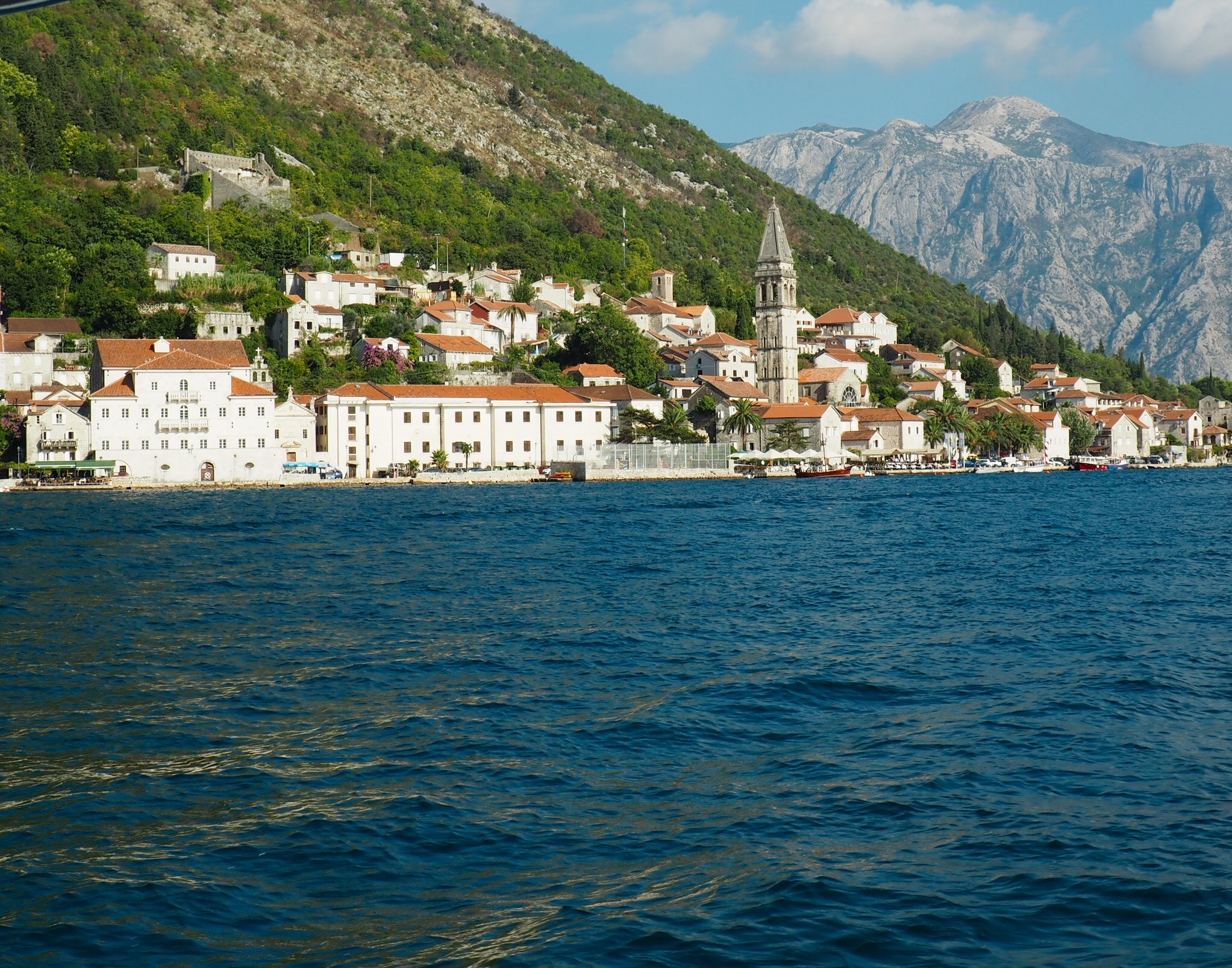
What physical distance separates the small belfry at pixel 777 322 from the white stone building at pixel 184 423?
39545mm

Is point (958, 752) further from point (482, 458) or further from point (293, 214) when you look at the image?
point (293, 214)

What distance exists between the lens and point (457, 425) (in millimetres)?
70688

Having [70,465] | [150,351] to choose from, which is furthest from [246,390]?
[70,465]

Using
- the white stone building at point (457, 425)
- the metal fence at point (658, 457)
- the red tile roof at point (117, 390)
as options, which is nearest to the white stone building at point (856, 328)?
the metal fence at point (658, 457)

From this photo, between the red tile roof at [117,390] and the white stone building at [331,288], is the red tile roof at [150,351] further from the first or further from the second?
the white stone building at [331,288]

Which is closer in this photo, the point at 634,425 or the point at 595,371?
the point at 634,425

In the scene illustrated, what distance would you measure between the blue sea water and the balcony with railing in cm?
3990

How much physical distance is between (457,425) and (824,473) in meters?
23.8

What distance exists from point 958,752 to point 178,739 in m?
7.23

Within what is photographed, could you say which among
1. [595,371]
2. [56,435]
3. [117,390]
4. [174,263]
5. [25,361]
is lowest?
[56,435]

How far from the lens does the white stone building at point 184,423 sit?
6059 centimetres

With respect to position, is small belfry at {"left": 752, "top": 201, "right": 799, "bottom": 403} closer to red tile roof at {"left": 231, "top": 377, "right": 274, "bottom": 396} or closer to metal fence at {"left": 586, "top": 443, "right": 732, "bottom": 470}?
metal fence at {"left": 586, "top": 443, "right": 732, "bottom": 470}

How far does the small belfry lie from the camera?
92.4 m

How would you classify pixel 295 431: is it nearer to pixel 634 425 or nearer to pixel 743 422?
pixel 634 425
